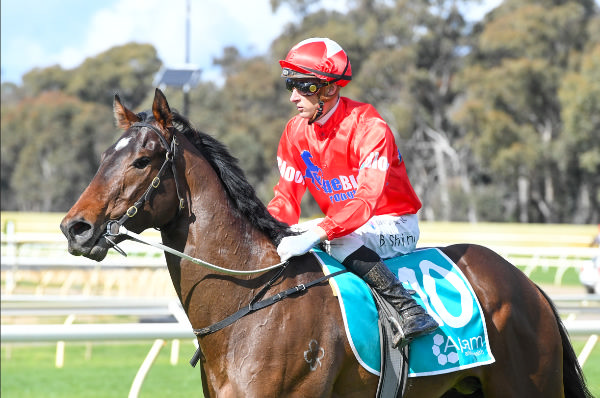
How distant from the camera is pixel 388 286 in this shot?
3.51 meters

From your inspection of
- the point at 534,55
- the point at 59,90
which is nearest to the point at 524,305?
the point at 534,55

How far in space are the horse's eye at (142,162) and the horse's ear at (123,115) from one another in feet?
0.71

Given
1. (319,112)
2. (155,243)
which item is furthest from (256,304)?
(319,112)

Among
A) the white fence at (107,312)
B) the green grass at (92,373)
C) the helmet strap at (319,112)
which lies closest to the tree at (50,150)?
the white fence at (107,312)

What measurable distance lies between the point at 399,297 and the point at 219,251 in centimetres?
80

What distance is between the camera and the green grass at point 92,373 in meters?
7.14

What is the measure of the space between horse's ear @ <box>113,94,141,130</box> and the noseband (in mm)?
56

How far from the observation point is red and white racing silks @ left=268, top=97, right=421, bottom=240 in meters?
3.45

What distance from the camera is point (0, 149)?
37344 millimetres

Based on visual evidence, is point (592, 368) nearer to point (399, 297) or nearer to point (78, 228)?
point (399, 297)

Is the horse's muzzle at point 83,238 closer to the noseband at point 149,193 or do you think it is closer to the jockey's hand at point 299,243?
the noseband at point 149,193

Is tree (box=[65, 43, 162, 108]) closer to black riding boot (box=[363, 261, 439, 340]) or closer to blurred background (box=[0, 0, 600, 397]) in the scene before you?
A: blurred background (box=[0, 0, 600, 397])

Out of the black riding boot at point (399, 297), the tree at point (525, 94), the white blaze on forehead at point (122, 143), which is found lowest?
the tree at point (525, 94)

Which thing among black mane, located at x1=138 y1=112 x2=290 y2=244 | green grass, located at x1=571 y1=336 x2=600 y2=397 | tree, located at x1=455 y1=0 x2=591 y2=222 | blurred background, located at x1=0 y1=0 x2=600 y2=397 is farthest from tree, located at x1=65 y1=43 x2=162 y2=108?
black mane, located at x1=138 y1=112 x2=290 y2=244
